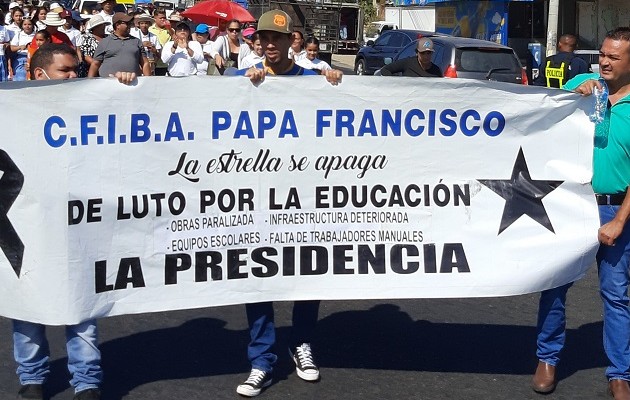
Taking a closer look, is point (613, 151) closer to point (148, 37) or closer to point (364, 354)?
point (364, 354)

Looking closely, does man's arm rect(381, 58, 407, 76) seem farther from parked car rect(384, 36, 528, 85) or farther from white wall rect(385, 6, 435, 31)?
white wall rect(385, 6, 435, 31)

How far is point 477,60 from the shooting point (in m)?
17.5

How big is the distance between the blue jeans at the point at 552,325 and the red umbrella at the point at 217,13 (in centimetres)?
1338

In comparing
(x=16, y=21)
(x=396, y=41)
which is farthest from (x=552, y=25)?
(x=16, y=21)

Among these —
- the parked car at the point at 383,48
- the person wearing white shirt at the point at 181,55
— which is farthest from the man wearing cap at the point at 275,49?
the parked car at the point at 383,48

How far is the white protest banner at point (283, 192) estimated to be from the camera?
479 centimetres

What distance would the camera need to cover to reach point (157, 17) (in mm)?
20781

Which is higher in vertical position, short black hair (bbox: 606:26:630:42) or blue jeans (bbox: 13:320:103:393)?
short black hair (bbox: 606:26:630:42)

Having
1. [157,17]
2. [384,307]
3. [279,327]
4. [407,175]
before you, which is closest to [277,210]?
[407,175]

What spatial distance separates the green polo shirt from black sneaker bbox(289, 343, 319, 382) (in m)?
1.77

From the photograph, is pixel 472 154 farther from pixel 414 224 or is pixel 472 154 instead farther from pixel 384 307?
pixel 384 307

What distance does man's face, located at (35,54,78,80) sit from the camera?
4.96 meters

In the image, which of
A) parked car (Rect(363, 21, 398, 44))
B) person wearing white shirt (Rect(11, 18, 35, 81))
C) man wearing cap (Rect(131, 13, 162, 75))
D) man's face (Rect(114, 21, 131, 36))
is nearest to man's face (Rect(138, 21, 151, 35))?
man wearing cap (Rect(131, 13, 162, 75))

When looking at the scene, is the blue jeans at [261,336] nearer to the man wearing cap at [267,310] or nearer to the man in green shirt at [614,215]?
the man wearing cap at [267,310]
